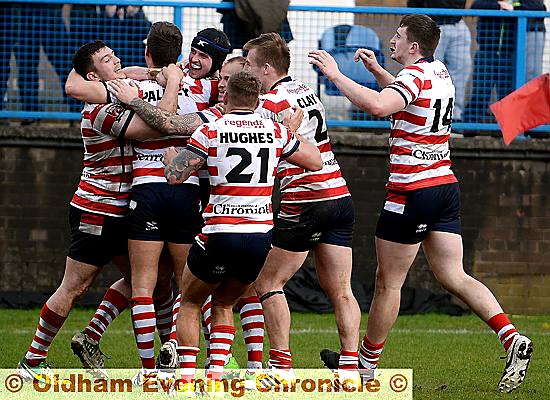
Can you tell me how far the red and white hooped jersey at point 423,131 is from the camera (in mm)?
9023

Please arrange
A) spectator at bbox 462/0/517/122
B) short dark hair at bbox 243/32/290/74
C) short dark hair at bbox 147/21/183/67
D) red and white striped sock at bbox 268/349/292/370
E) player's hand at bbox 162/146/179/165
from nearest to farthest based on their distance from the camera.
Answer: player's hand at bbox 162/146/179/165
red and white striped sock at bbox 268/349/292/370
short dark hair at bbox 243/32/290/74
short dark hair at bbox 147/21/183/67
spectator at bbox 462/0/517/122

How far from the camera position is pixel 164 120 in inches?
340

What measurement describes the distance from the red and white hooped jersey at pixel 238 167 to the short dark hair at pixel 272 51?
0.90 meters

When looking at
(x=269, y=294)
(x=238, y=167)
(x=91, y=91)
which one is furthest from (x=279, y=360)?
(x=91, y=91)

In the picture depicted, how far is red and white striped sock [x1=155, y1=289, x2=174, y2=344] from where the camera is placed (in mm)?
9680

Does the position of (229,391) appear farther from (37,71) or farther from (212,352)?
(37,71)

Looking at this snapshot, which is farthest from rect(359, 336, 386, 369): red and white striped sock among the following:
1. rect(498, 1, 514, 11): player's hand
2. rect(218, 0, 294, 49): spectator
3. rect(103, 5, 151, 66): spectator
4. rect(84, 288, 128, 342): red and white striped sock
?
rect(498, 1, 514, 11): player's hand

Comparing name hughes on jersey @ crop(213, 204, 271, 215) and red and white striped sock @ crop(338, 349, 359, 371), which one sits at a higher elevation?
name hughes on jersey @ crop(213, 204, 271, 215)

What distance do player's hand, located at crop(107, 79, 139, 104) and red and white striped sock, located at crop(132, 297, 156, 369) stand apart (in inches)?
54.6

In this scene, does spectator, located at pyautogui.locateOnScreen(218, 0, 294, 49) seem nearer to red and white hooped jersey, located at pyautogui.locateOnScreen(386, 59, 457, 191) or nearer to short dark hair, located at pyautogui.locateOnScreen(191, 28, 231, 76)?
short dark hair, located at pyautogui.locateOnScreen(191, 28, 231, 76)

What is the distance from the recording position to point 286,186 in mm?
9047

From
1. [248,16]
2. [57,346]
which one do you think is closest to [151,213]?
[57,346]

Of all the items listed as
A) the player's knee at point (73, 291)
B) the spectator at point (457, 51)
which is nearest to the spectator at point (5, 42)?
the spectator at point (457, 51)

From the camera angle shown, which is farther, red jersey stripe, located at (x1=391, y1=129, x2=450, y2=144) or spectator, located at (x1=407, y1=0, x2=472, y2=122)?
spectator, located at (x1=407, y1=0, x2=472, y2=122)
